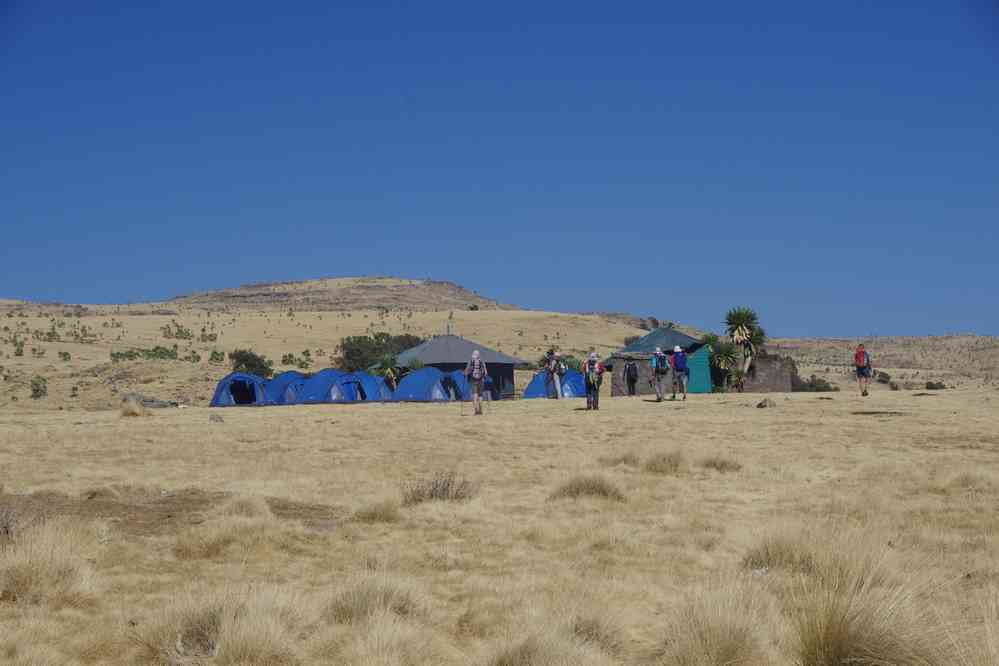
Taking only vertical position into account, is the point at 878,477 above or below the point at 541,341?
below

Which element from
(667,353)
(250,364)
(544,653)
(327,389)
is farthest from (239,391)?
(544,653)

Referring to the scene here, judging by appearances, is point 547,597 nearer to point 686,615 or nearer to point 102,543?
point 686,615

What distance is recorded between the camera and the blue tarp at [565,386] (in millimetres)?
49406

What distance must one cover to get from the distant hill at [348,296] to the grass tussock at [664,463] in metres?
128

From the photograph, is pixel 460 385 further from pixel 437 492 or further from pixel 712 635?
pixel 712 635

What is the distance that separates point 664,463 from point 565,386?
111 ft

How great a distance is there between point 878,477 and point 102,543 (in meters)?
10.2

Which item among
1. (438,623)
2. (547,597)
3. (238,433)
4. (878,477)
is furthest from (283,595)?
(238,433)

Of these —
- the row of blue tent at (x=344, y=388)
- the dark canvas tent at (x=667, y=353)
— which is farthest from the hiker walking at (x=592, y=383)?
the dark canvas tent at (x=667, y=353)

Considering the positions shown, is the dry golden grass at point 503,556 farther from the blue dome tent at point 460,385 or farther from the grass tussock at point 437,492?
the blue dome tent at point 460,385

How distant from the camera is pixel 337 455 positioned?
1827 cm

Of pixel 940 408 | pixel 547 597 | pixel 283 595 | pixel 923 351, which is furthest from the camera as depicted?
pixel 923 351

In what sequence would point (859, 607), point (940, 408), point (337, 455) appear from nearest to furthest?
point (859, 607)
point (337, 455)
point (940, 408)

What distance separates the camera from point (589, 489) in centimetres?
1316
